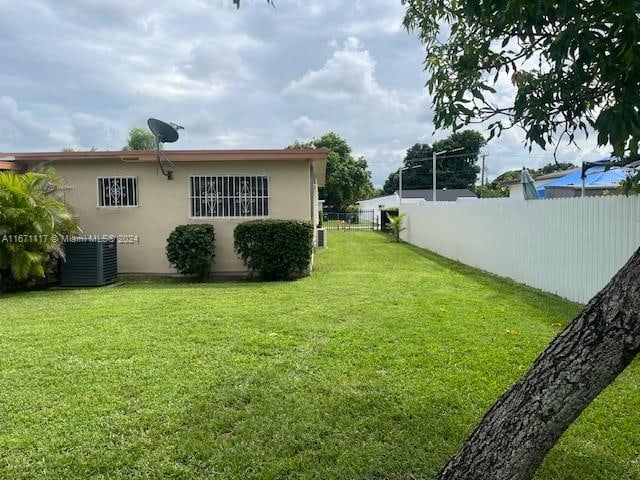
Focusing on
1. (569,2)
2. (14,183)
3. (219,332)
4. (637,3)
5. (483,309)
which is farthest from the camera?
(14,183)

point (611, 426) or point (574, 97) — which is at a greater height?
point (574, 97)

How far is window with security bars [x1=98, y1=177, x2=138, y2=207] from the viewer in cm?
1153

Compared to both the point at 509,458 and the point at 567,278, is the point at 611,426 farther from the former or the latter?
the point at 567,278

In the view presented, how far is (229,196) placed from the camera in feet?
37.8

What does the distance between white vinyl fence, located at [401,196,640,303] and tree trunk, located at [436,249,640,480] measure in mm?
4941

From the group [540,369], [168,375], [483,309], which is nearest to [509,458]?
[540,369]

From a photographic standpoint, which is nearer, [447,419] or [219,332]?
[447,419]

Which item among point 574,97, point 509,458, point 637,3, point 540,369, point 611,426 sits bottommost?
point 611,426

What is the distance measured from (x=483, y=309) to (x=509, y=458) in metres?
5.33

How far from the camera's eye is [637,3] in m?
2.08

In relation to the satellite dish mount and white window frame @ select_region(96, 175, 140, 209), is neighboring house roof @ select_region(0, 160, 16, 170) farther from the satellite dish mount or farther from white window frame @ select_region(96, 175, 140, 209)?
the satellite dish mount

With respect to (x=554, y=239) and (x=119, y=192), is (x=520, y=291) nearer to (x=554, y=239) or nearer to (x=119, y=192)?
(x=554, y=239)

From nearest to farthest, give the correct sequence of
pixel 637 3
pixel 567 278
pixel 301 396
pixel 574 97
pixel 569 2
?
pixel 637 3, pixel 569 2, pixel 574 97, pixel 301 396, pixel 567 278

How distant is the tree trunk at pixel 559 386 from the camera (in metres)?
1.74
